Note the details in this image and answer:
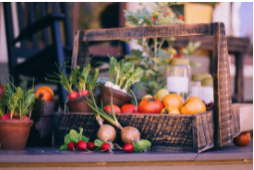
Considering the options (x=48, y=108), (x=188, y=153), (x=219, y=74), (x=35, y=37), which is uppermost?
(x=35, y=37)

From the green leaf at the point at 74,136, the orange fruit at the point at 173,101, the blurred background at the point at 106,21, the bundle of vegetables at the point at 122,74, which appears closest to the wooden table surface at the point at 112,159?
the green leaf at the point at 74,136

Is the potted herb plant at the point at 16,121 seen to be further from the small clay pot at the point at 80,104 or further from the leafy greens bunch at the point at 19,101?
the small clay pot at the point at 80,104

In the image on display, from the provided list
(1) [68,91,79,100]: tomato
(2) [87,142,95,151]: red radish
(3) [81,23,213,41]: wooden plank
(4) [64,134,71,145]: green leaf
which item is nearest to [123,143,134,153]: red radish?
(2) [87,142,95,151]: red radish

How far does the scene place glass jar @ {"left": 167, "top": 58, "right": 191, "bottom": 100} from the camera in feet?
5.75

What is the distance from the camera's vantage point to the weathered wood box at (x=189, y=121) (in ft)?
4.45

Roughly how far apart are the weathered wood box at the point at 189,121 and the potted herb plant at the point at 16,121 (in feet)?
0.51

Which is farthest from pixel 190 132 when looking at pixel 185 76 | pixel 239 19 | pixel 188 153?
pixel 239 19

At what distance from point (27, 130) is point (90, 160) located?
328 mm

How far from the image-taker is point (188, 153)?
1.32 metres

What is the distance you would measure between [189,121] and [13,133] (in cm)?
67

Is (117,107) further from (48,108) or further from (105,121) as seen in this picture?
(48,108)

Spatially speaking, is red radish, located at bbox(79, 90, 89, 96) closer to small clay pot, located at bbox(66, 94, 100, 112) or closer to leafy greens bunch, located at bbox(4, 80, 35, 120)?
small clay pot, located at bbox(66, 94, 100, 112)

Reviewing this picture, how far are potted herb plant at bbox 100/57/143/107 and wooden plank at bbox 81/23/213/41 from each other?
11 centimetres

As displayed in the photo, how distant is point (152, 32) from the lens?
1.54 m
